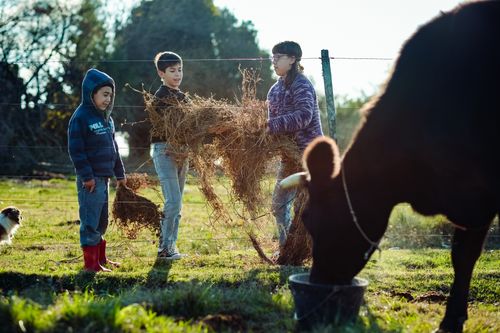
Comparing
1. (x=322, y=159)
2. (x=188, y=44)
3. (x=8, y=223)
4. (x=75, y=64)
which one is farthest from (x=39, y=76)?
(x=322, y=159)

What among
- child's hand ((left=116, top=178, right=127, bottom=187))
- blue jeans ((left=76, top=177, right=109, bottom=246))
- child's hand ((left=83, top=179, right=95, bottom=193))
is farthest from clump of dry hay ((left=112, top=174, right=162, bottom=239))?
child's hand ((left=83, top=179, right=95, bottom=193))

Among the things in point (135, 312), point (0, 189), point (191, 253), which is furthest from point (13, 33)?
point (135, 312)

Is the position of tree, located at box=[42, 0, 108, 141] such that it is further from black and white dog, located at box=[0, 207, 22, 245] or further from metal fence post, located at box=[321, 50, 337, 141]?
metal fence post, located at box=[321, 50, 337, 141]

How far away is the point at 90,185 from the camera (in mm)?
6254

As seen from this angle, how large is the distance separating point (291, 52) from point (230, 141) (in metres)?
1.19

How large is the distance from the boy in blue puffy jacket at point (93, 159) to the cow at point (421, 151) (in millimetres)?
2777

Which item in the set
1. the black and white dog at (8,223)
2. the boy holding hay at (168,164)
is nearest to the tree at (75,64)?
the black and white dog at (8,223)

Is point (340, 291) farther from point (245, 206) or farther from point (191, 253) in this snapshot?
point (191, 253)

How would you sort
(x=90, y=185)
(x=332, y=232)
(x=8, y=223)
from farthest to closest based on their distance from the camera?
1. (x=8, y=223)
2. (x=90, y=185)
3. (x=332, y=232)

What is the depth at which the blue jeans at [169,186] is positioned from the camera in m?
6.92

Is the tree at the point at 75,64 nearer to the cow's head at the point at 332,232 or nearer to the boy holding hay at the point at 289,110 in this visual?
the boy holding hay at the point at 289,110

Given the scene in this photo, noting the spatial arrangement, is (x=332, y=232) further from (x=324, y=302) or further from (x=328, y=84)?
(x=328, y=84)

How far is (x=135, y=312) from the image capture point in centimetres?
394

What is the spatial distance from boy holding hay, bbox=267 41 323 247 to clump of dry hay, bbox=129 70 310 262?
0.42ft
